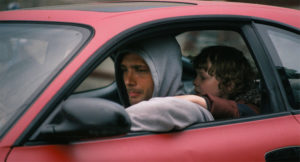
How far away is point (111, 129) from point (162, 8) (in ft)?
2.62

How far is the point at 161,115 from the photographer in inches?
76.5

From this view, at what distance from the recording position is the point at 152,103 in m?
1.98

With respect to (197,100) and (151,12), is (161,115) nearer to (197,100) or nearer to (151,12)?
(197,100)

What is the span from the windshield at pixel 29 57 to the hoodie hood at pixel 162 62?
1.45ft

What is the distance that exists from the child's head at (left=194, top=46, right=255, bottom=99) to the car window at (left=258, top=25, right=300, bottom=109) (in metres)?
0.42

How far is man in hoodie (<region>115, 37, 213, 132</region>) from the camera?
1.95 metres

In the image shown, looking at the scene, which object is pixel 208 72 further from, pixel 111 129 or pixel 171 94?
pixel 111 129

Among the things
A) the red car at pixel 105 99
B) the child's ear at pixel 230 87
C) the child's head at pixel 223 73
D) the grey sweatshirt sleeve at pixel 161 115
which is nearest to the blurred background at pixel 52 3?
the child's head at pixel 223 73

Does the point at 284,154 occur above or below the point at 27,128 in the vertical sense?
below

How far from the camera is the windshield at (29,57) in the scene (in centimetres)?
184

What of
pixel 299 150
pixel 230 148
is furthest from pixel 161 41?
pixel 299 150

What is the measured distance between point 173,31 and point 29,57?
2.23 feet

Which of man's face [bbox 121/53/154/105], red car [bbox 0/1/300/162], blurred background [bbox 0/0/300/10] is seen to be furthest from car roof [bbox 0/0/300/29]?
blurred background [bbox 0/0/300/10]

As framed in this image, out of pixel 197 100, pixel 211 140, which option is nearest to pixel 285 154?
pixel 211 140
